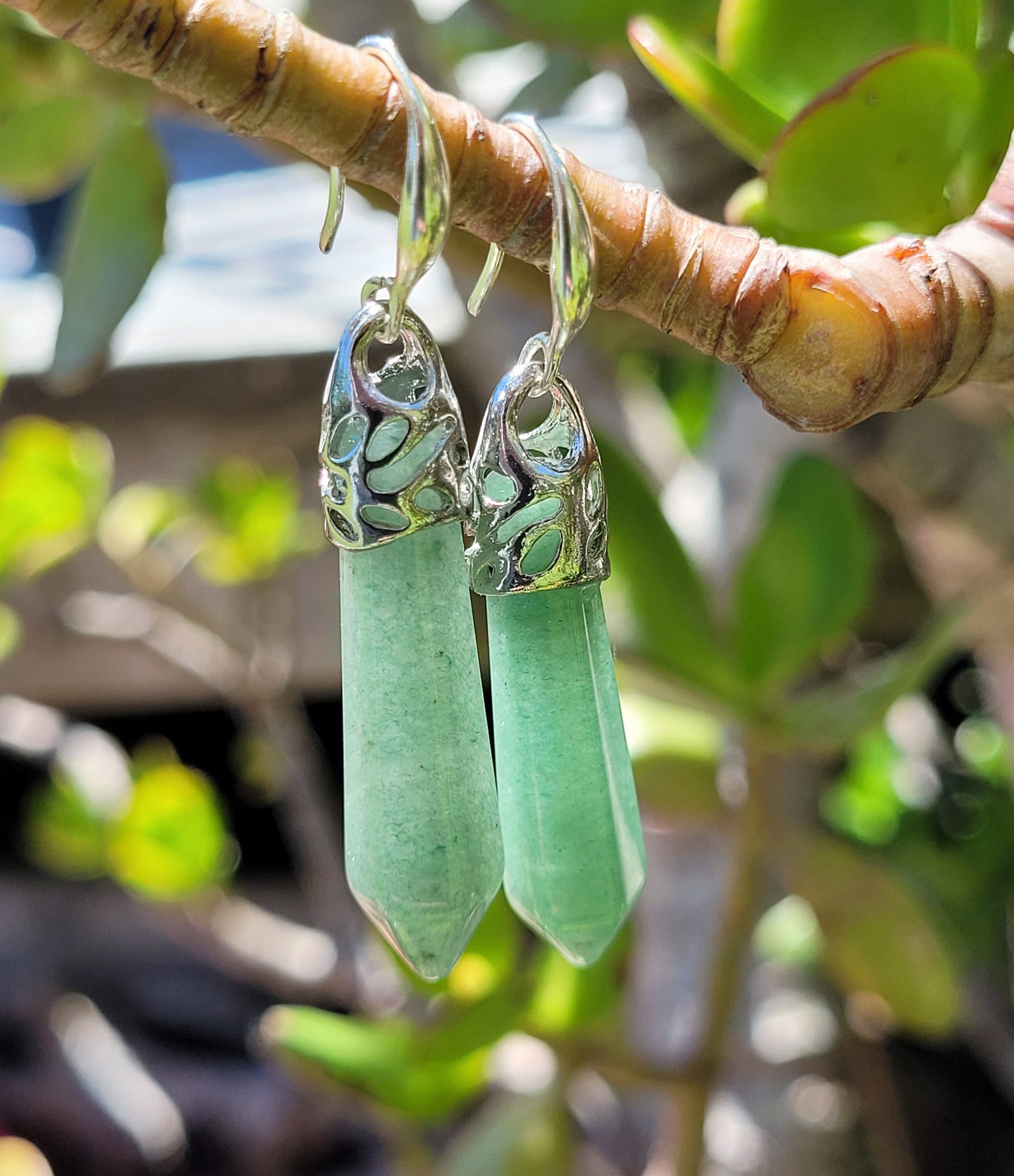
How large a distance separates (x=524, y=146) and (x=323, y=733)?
1.36 m

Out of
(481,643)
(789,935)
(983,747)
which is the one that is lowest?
(789,935)

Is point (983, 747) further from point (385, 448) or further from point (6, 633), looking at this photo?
point (385, 448)

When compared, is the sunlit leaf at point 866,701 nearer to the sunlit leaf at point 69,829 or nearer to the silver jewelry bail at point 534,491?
the silver jewelry bail at point 534,491

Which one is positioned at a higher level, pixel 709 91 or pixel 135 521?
pixel 709 91

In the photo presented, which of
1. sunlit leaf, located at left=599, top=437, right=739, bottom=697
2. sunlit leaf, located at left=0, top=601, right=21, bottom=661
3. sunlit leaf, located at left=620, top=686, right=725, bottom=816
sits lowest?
sunlit leaf, located at left=0, top=601, right=21, bottom=661

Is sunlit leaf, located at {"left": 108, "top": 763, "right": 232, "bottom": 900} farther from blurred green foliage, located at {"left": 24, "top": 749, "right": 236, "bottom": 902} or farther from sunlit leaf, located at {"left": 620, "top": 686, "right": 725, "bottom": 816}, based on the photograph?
sunlit leaf, located at {"left": 620, "top": 686, "right": 725, "bottom": 816}

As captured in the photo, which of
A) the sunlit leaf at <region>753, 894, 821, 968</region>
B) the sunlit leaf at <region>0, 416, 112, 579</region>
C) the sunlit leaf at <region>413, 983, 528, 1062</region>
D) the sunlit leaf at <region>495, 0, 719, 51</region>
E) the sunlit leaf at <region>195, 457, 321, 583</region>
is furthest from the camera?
the sunlit leaf at <region>753, 894, 821, 968</region>

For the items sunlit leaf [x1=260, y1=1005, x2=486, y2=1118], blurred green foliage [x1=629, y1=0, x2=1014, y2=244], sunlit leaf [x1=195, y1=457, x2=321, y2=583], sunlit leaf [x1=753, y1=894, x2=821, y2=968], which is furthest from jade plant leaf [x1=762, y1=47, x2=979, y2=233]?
sunlit leaf [x1=753, y1=894, x2=821, y2=968]

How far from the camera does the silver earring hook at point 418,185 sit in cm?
27

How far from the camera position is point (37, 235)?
1.44 meters

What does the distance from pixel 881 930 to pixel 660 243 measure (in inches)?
21.8

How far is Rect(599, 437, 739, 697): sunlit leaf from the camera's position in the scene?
681 mm

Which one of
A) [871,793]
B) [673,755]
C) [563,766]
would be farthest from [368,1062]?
[871,793]

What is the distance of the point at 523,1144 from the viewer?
0.80m
